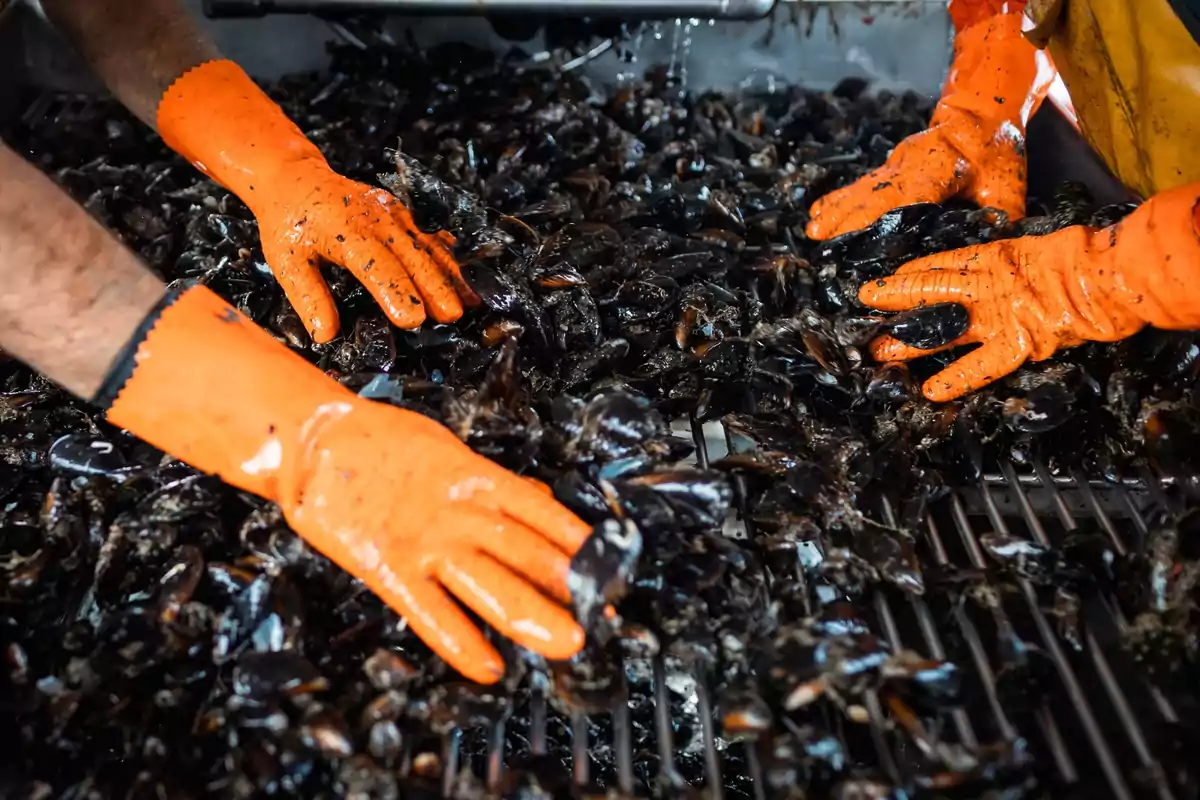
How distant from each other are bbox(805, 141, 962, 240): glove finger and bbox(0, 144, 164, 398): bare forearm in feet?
5.99

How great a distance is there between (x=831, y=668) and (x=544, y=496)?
602 millimetres

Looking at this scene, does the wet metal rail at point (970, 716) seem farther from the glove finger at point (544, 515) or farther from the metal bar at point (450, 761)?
the glove finger at point (544, 515)

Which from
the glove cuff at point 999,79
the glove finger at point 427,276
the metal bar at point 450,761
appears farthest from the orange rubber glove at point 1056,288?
the metal bar at point 450,761

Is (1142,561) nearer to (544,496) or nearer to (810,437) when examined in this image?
(810,437)

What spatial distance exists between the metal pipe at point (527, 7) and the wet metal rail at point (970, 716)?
2169 mm

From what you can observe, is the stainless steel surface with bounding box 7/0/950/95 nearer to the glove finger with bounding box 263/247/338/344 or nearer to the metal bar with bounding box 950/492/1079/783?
the glove finger with bounding box 263/247/338/344

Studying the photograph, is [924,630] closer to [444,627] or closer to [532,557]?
[532,557]

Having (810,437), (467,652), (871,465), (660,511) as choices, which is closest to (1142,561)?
(871,465)

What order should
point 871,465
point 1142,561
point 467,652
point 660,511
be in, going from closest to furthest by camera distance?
point 467,652 < point 660,511 < point 1142,561 < point 871,465

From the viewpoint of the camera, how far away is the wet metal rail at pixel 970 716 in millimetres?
1395

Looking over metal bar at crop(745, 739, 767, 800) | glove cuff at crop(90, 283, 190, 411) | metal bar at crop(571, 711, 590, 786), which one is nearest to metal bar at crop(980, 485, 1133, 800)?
metal bar at crop(745, 739, 767, 800)

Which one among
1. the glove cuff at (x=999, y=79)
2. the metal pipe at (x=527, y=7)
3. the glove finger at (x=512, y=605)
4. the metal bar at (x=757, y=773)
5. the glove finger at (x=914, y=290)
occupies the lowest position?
the metal bar at (x=757, y=773)

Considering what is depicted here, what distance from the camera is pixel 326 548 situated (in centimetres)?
153

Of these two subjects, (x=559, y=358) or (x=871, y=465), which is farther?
(x=559, y=358)
